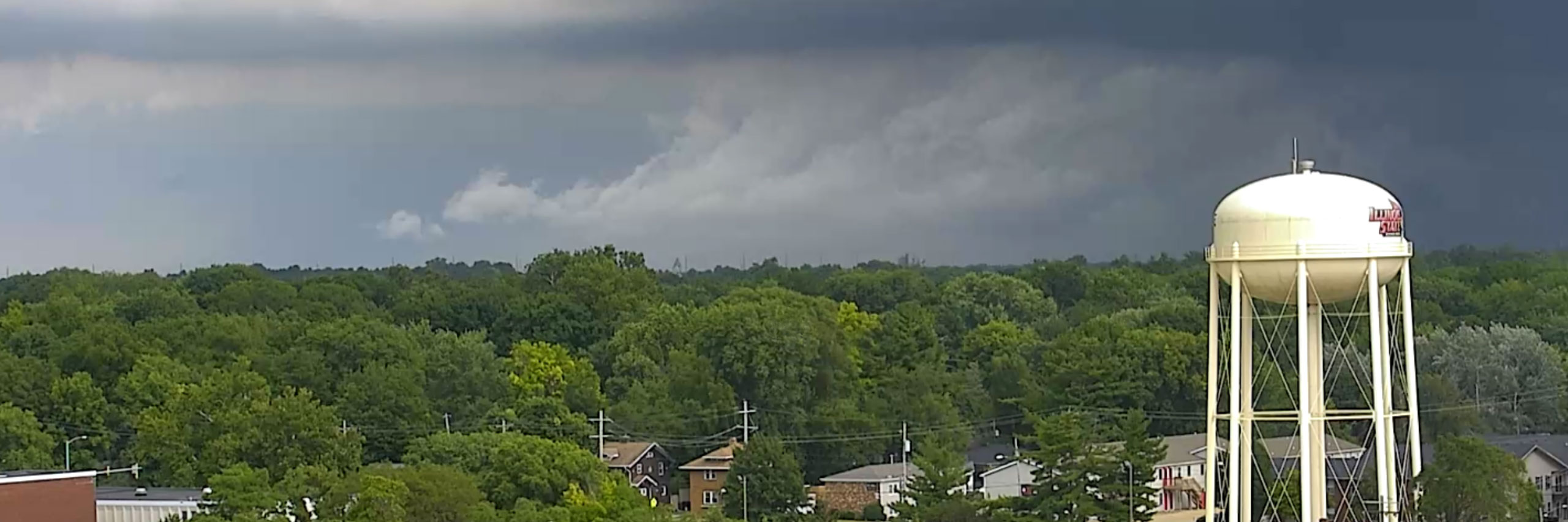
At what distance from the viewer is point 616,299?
4823 inches

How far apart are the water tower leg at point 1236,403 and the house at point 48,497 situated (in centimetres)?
3439

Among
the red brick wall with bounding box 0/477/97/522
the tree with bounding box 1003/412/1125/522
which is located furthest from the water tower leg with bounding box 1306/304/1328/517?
the red brick wall with bounding box 0/477/97/522

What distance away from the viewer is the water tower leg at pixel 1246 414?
37344mm

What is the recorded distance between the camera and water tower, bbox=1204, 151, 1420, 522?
35.0 m

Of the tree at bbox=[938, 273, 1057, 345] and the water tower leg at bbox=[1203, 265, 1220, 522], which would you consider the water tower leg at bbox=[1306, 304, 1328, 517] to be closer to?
the water tower leg at bbox=[1203, 265, 1220, 522]

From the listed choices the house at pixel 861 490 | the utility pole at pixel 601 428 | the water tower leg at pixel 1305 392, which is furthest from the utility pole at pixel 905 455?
the water tower leg at pixel 1305 392

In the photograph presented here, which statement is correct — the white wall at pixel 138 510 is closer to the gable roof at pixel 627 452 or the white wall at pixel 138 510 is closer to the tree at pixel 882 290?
the gable roof at pixel 627 452

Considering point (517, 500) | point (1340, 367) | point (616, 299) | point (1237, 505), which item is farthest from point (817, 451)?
point (1237, 505)

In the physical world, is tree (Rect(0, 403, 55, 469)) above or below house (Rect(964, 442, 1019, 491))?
above

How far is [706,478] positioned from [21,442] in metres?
23.1

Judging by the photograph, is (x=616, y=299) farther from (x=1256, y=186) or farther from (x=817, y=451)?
(x=1256, y=186)

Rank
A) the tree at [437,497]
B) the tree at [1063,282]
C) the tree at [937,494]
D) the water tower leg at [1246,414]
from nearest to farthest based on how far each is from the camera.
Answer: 1. the water tower leg at [1246,414]
2. the tree at [437,497]
3. the tree at [937,494]
4. the tree at [1063,282]

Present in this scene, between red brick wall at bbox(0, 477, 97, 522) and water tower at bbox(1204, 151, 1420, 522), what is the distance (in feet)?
112

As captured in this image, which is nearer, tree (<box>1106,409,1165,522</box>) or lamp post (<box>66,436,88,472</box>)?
tree (<box>1106,409,1165,522</box>)
